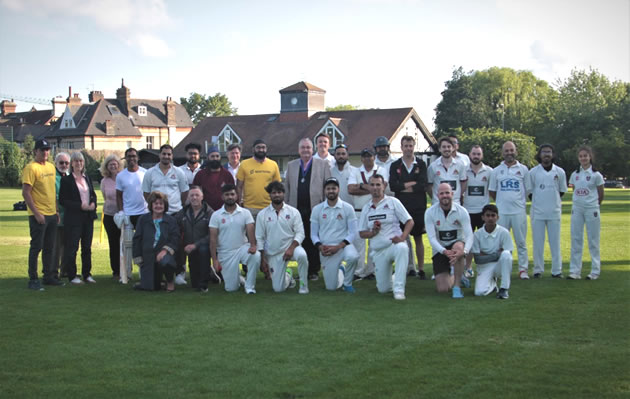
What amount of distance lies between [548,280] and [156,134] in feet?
273

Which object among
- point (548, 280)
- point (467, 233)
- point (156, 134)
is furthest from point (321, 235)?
point (156, 134)

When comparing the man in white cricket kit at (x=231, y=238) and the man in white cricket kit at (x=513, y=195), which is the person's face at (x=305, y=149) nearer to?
the man in white cricket kit at (x=231, y=238)

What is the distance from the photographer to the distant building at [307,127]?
58.2 m

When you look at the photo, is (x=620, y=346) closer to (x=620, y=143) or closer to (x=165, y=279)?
(x=165, y=279)

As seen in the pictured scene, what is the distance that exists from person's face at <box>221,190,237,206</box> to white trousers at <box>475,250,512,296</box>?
11.9 feet

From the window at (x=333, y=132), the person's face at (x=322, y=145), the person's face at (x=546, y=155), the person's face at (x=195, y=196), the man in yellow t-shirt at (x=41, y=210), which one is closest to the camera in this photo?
the man in yellow t-shirt at (x=41, y=210)

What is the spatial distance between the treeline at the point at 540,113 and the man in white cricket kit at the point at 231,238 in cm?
4458

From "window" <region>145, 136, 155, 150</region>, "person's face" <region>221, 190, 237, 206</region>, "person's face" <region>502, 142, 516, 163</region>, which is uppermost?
"window" <region>145, 136, 155, 150</region>

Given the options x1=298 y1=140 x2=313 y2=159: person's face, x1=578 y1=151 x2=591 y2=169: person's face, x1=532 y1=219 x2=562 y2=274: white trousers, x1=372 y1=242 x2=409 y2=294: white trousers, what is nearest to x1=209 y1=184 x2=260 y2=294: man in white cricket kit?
x1=298 y1=140 x2=313 y2=159: person's face

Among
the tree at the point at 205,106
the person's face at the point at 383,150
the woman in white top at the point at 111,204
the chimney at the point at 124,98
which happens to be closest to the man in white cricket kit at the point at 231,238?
the woman in white top at the point at 111,204

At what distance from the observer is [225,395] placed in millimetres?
5449

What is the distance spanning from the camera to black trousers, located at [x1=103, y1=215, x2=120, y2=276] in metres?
11.5

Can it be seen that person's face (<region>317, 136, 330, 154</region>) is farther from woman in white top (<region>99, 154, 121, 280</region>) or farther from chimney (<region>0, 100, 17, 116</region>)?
chimney (<region>0, 100, 17, 116</region>)

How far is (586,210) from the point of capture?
11.0 metres
